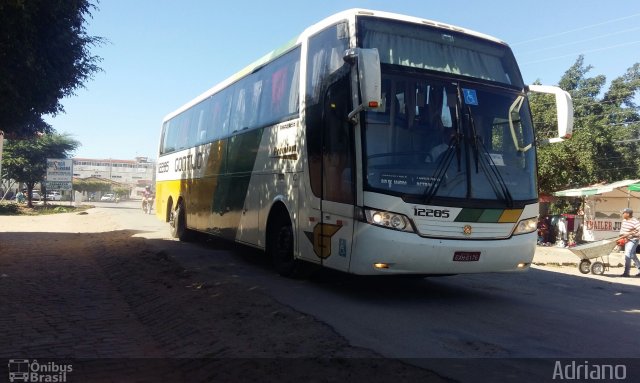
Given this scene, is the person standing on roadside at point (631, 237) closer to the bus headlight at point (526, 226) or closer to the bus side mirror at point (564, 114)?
the bus side mirror at point (564, 114)

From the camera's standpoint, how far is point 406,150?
6465mm

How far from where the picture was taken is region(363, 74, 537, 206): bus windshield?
6.39m

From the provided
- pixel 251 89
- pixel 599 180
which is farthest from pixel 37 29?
pixel 599 180

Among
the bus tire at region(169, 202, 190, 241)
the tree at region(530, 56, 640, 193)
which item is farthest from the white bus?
the tree at region(530, 56, 640, 193)

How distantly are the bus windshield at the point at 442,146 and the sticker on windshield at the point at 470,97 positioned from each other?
0.04 ft

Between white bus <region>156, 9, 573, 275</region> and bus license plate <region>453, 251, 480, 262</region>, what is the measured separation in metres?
0.01

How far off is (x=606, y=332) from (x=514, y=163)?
236cm

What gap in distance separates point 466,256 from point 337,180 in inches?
76.3

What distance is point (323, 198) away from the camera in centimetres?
720

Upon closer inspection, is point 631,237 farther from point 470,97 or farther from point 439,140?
point 439,140

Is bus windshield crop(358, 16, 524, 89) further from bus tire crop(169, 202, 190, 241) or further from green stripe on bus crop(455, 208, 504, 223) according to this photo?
bus tire crop(169, 202, 190, 241)

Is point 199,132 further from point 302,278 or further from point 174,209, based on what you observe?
point 302,278

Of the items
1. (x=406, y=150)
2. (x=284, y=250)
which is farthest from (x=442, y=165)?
(x=284, y=250)

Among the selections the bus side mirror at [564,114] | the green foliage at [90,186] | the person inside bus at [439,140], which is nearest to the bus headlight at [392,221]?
the person inside bus at [439,140]
